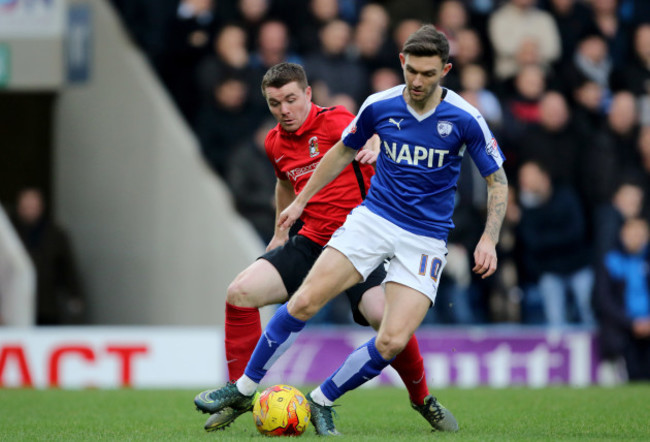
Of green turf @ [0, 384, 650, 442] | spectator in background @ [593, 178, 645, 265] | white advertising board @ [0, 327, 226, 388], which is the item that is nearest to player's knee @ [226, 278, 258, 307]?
green turf @ [0, 384, 650, 442]

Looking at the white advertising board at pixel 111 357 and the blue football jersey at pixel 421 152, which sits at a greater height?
the blue football jersey at pixel 421 152

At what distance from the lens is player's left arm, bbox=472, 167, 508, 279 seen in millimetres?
6062

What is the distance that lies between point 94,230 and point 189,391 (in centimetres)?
471

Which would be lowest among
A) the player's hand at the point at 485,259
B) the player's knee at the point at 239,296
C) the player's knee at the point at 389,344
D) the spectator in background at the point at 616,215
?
the spectator in background at the point at 616,215

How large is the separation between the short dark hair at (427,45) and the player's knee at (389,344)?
5.01ft

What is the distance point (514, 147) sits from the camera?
1206cm

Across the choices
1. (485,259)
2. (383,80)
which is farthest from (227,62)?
(485,259)

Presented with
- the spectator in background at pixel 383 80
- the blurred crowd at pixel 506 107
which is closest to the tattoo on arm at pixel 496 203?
the blurred crowd at pixel 506 107

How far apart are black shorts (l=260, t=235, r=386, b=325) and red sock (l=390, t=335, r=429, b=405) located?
1.08 feet

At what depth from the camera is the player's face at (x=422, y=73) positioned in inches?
241

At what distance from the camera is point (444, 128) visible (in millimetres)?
6289

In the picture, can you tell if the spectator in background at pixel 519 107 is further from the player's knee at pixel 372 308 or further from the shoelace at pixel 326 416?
the shoelace at pixel 326 416

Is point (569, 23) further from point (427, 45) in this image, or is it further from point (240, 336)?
point (240, 336)

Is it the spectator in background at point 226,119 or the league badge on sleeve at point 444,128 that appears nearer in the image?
the league badge on sleeve at point 444,128
